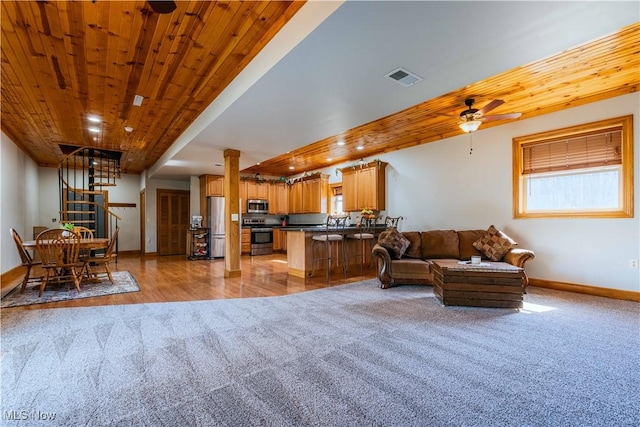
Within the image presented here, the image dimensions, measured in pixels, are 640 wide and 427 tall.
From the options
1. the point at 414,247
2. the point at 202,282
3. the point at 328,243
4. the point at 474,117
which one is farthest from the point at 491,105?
the point at 202,282

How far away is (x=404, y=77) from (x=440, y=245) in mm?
3299

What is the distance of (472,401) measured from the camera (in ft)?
5.66

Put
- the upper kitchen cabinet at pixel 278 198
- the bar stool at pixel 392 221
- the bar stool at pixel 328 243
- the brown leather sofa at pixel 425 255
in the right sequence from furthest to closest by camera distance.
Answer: the upper kitchen cabinet at pixel 278 198, the bar stool at pixel 392 221, the bar stool at pixel 328 243, the brown leather sofa at pixel 425 255

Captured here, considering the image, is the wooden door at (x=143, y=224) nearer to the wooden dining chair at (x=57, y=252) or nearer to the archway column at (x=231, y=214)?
the wooden dining chair at (x=57, y=252)

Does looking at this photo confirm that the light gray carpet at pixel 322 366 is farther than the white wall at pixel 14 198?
No

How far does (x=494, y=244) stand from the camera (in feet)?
14.9

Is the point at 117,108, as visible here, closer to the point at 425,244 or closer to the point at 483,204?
the point at 425,244

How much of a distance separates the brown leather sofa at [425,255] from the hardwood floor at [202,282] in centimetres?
80

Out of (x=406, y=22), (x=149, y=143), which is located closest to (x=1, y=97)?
(x=149, y=143)

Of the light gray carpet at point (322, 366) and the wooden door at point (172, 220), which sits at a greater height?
the wooden door at point (172, 220)

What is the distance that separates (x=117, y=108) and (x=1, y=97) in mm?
1366

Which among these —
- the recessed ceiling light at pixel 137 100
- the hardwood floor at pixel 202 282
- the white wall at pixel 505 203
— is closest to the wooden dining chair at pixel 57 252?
the hardwood floor at pixel 202 282

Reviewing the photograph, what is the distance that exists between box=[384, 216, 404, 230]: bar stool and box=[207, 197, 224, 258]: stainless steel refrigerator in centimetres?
478

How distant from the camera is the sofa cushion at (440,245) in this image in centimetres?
498
